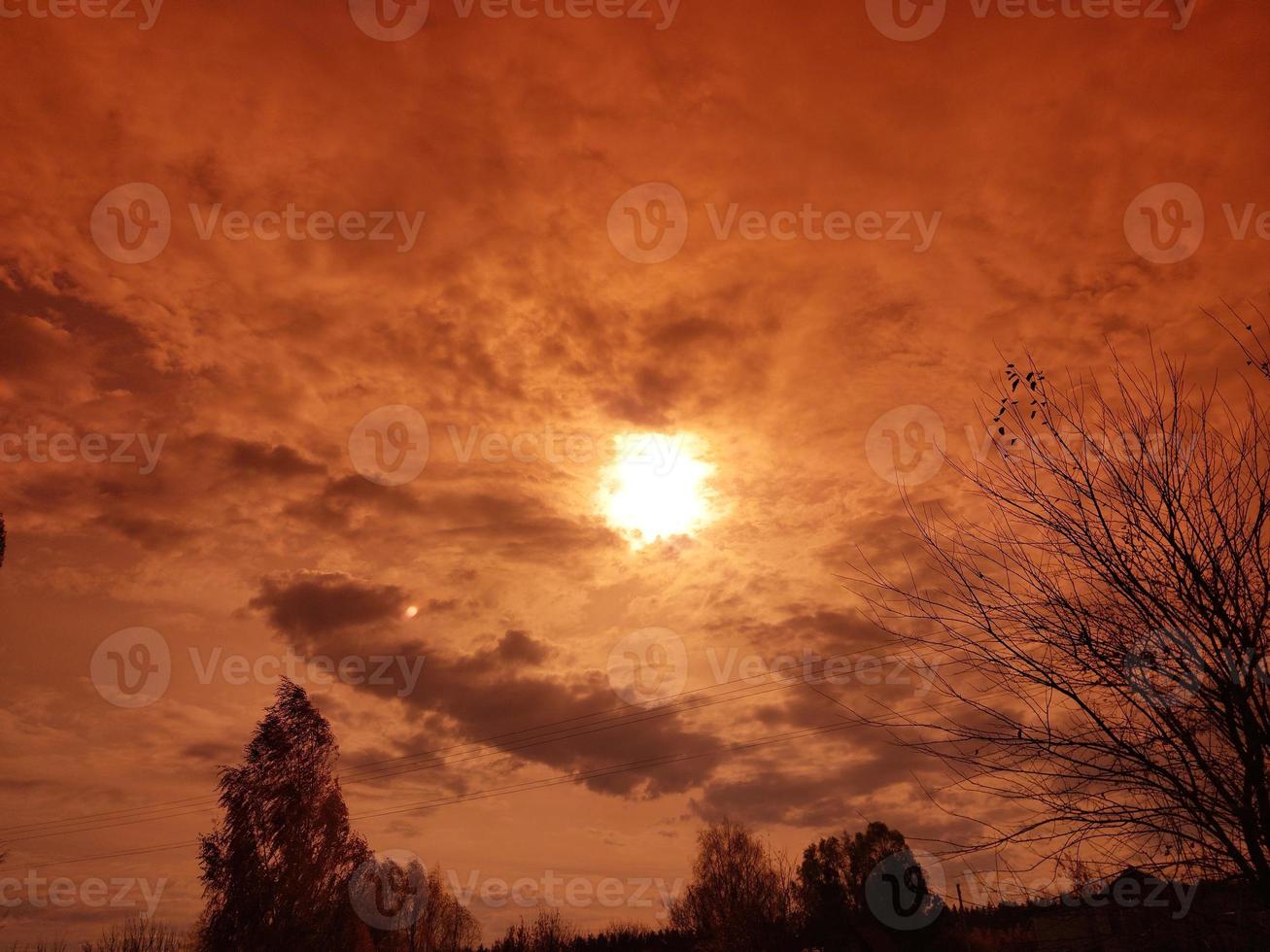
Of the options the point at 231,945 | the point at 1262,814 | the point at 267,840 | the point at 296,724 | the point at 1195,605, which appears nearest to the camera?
the point at 1262,814

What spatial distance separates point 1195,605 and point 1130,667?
85 cm

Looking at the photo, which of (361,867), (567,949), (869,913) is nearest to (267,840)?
(361,867)

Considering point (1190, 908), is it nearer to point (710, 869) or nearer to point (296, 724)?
point (296, 724)

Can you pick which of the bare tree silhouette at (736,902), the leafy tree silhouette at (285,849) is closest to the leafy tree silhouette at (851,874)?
the bare tree silhouette at (736,902)

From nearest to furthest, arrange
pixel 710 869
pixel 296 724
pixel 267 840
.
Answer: pixel 267 840 < pixel 296 724 < pixel 710 869

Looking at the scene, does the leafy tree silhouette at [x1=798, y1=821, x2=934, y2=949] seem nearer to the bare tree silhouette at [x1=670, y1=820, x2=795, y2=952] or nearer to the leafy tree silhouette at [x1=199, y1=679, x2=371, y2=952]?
the bare tree silhouette at [x1=670, y1=820, x2=795, y2=952]

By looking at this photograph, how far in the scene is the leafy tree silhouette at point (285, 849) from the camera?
33.1 m

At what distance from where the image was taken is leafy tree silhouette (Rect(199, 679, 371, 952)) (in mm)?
33125

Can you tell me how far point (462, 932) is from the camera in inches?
2936

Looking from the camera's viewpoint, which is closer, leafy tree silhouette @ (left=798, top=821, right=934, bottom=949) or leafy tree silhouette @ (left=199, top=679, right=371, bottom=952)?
leafy tree silhouette @ (left=199, top=679, right=371, bottom=952)

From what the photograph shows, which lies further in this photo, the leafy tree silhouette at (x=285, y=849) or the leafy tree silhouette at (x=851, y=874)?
the leafy tree silhouette at (x=851, y=874)

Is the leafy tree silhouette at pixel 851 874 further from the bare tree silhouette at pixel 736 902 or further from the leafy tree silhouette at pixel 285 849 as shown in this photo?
the leafy tree silhouette at pixel 285 849

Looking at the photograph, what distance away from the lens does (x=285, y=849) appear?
118 feet

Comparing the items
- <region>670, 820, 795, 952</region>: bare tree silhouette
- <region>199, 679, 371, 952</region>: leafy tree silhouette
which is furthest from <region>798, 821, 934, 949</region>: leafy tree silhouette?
<region>199, 679, 371, 952</region>: leafy tree silhouette
